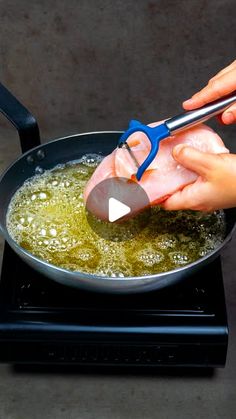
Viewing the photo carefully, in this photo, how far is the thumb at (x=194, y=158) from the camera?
3.85 ft

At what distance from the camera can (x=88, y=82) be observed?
1.93 m

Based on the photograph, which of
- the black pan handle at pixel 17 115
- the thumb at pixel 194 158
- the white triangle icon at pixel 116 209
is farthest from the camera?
the black pan handle at pixel 17 115

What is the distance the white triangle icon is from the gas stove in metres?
0.14

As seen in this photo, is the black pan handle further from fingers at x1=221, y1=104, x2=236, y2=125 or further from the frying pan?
fingers at x1=221, y1=104, x2=236, y2=125

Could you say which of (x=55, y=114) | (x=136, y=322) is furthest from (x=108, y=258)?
(x=55, y=114)

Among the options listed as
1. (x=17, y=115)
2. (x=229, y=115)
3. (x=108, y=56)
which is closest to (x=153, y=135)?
(x=229, y=115)

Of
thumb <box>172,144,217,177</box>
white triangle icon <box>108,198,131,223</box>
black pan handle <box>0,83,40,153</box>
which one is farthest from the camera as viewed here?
black pan handle <box>0,83,40,153</box>

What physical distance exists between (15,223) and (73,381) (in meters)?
0.30

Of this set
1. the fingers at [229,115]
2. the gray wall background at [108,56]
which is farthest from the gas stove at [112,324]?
the gray wall background at [108,56]

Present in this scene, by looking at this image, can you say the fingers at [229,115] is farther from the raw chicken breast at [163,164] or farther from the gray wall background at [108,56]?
the gray wall background at [108,56]

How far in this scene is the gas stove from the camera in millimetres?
1259

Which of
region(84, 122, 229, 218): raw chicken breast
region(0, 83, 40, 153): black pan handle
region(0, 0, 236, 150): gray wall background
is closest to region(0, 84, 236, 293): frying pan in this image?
Result: region(0, 83, 40, 153): black pan handle

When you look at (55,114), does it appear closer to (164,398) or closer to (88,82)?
(88,82)

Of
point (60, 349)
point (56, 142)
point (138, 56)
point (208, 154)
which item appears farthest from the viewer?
point (138, 56)
